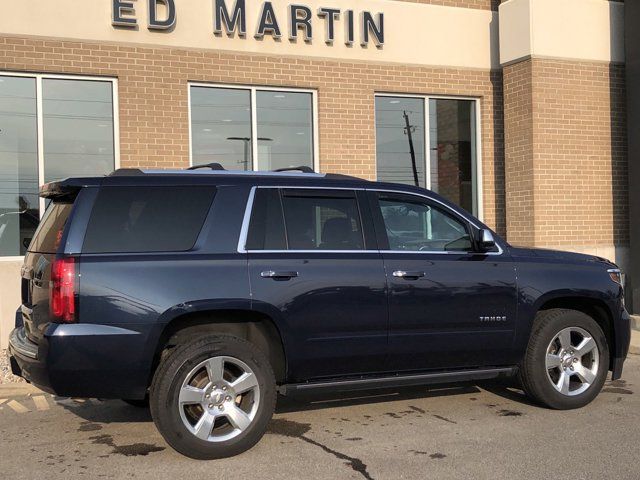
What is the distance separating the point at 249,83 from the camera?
10656mm

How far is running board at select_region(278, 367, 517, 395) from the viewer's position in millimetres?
5375

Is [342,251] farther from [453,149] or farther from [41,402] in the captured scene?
[453,149]

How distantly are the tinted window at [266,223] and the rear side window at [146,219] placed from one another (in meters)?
0.35

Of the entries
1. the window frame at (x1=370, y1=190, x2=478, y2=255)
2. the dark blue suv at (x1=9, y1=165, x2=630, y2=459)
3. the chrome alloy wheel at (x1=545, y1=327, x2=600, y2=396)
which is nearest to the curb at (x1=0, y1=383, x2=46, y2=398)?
the dark blue suv at (x1=9, y1=165, x2=630, y2=459)

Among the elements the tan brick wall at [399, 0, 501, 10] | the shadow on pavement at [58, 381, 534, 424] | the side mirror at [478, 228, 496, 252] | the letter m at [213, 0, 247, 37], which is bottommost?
the shadow on pavement at [58, 381, 534, 424]

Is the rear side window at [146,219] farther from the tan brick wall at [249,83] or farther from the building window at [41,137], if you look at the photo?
the tan brick wall at [249,83]

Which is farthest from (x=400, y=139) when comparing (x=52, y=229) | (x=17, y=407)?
(x=52, y=229)

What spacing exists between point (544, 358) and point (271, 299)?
2.44 meters

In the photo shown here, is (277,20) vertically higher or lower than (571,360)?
higher

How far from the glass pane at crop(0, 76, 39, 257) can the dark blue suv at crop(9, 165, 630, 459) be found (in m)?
4.31

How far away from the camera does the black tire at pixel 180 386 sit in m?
4.87

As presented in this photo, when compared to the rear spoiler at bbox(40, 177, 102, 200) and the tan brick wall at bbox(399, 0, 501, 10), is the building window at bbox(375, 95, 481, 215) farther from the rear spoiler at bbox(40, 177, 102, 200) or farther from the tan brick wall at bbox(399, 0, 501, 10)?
the rear spoiler at bbox(40, 177, 102, 200)

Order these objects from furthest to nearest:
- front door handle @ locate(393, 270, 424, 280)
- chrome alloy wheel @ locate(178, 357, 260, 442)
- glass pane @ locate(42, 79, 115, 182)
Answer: glass pane @ locate(42, 79, 115, 182) → front door handle @ locate(393, 270, 424, 280) → chrome alloy wheel @ locate(178, 357, 260, 442)

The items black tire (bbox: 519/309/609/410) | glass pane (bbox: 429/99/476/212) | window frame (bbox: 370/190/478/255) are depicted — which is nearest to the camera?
window frame (bbox: 370/190/478/255)
